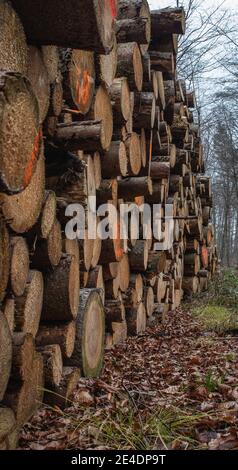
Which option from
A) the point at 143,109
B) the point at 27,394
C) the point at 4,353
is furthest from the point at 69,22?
the point at 143,109

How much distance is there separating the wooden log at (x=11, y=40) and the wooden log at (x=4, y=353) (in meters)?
1.32

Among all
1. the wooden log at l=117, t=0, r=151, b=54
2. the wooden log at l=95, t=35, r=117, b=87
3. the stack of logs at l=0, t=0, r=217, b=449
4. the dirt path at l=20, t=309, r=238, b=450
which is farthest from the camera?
the wooden log at l=117, t=0, r=151, b=54

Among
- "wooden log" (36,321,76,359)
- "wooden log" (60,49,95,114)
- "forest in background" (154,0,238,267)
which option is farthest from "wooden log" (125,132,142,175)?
"forest in background" (154,0,238,267)

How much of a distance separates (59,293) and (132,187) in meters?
2.28

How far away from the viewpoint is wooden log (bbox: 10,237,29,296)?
2811 millimetres

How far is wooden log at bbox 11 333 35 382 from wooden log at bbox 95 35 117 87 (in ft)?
7.86

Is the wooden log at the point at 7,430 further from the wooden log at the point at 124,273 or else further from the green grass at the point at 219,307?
the green grass at the point at 219,307

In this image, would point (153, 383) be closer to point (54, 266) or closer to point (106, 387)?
point (106, 387)

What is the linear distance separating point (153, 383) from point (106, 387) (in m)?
0.45

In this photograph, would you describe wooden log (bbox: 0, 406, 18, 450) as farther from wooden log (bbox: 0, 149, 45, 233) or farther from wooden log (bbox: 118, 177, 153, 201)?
wooden log (bbox: 118, 177, 153, 201)

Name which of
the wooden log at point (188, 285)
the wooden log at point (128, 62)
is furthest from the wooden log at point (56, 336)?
the wooden log at point (188, 285)

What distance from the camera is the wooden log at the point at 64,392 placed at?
330cm

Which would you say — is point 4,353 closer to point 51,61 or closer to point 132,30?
point 51,61
